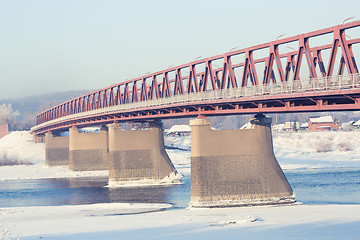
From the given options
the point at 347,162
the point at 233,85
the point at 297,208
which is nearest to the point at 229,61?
the point at 233,85

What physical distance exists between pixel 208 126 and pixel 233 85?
6.44 meters

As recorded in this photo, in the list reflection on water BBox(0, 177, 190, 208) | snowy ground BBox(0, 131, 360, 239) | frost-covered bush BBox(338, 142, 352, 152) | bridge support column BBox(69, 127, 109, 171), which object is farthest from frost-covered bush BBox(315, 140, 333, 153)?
snowy ground BBox(0, 131, 360, 239)

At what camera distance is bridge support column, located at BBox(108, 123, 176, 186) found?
77812 millimetres

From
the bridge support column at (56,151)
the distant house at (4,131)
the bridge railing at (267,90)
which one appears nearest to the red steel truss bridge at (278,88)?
the bridge railing at (267,90)

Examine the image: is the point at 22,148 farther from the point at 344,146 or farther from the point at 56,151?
the point at 344,146

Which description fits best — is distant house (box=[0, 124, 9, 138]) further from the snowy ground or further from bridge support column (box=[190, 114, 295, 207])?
bridge support column (box=[190, 114, 295, 207])

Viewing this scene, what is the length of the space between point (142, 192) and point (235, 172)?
1805 centimetres

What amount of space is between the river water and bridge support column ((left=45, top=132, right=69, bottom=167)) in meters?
34.0

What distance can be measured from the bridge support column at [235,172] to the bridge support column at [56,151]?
70716 millimetres

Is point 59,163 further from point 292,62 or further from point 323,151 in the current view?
point 292,62

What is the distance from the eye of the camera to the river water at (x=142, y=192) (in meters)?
56.8

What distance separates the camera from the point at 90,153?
99.9 m

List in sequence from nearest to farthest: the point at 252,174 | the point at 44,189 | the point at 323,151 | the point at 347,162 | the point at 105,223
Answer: the point at 105,223 < the point at 252,174 < the point at 44,189 < the point at 347,162 < the point at 323,151

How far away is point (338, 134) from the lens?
145m
